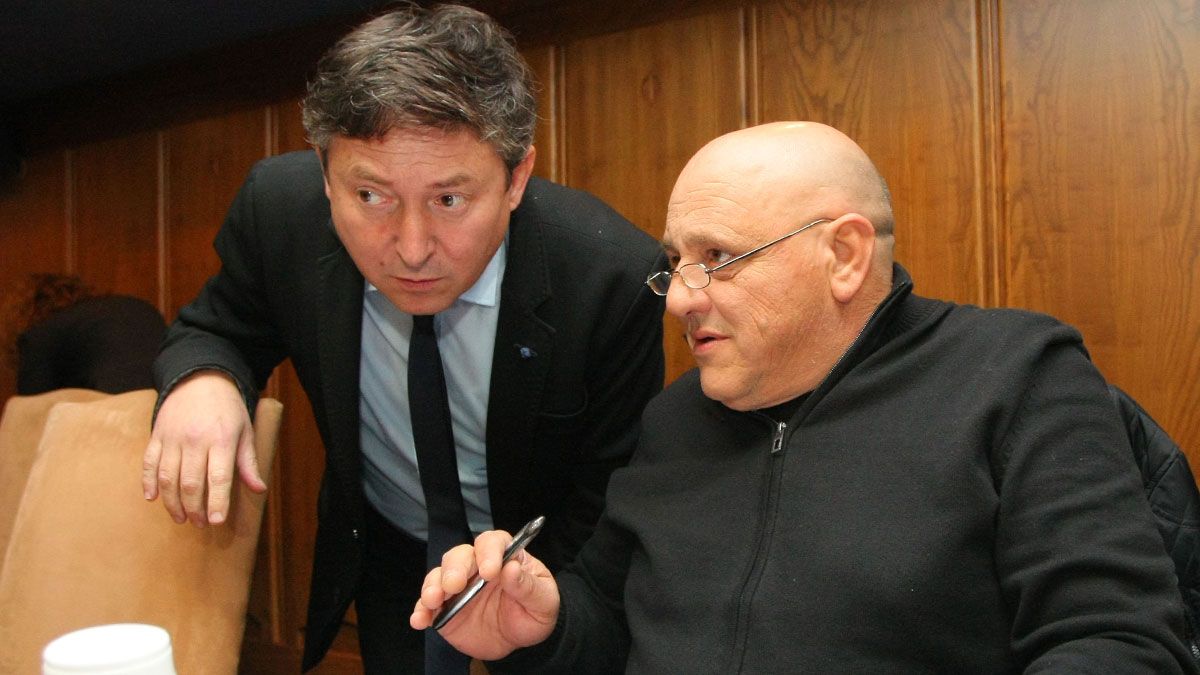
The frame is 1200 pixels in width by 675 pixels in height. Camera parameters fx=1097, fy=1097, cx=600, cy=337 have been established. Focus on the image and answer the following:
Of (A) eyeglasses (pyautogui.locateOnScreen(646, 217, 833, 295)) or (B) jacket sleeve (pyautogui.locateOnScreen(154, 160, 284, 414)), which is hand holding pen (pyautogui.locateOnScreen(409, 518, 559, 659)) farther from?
(B) jacket sleeve (pyautogui.locateOnScreen(154, 160, 284, 414))

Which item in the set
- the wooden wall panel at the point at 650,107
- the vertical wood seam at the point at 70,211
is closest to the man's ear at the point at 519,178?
the wooden wall panel at the point at 650,107

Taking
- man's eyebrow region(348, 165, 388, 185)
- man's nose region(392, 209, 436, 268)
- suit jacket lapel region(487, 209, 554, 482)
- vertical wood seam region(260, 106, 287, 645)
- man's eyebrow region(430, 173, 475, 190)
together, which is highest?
man's eyebrow region(348, 165, 388, 185)

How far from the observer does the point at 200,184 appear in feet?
13.7

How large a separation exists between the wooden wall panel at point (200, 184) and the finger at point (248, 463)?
265 centimetres

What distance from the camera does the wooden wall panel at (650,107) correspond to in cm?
288

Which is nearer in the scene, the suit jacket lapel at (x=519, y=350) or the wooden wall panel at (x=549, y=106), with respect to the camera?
the suit jacket lapel at (x=519, y=350)

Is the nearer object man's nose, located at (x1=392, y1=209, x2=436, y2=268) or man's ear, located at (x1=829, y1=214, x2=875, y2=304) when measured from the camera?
man's ear, located at (x1=829, y1=214, x2=875, y2=304)

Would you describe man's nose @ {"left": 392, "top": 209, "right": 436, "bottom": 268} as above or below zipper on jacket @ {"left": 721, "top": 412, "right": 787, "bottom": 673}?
above

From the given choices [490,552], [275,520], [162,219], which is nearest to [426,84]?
[490,552]

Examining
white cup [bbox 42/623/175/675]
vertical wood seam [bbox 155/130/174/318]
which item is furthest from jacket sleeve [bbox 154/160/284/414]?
vertical wood seam [bbox 155/130/174/318]

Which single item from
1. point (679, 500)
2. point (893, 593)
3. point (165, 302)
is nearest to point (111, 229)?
point (165, 302)

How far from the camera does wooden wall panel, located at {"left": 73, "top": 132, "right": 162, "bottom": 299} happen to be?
4.36 meters

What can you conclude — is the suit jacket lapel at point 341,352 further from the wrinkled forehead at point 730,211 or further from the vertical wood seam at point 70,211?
the vertical wood seam at point 70,211

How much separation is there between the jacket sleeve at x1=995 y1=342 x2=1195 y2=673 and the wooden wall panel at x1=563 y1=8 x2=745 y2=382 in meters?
1.80
